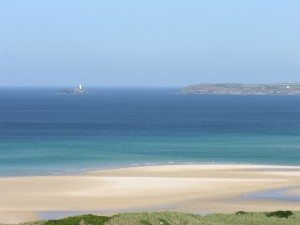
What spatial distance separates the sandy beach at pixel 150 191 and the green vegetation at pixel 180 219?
887 centimetres

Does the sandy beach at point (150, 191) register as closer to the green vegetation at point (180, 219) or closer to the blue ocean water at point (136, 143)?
the blue ocean water at point (136, 143)

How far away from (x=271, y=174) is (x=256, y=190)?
8.47 meters

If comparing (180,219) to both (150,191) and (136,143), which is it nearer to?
(150,191)

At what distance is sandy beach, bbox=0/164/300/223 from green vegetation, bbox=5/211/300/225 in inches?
349

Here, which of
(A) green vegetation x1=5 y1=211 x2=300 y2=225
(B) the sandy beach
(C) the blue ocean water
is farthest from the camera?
(C) the blue ocean water

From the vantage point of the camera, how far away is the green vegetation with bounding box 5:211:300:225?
84.5 feet

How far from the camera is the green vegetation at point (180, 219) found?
25750mm

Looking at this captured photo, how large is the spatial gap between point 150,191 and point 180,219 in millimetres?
18874

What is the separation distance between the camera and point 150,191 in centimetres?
4634

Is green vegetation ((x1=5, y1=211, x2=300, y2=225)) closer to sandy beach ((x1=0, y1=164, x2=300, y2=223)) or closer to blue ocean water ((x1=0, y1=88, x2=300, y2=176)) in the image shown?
sandy beach ((x1=0, y1=164, x2=300, y2=223))

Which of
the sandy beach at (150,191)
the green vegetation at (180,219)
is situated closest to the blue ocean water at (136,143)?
the sandy beach at (150,191)

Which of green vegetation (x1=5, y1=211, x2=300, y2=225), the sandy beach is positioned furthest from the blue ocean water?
green vegetation (x1=5, y1=211, x2=300, y2=225)

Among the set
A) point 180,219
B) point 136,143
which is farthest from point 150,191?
point 136,143

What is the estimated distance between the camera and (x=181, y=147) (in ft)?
256
